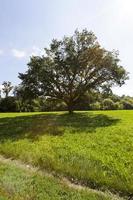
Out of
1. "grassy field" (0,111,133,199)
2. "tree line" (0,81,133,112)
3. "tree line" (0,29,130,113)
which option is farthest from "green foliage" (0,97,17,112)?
"grassy field" (0,111,133,199)

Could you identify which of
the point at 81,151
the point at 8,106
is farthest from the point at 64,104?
the point at 81,151

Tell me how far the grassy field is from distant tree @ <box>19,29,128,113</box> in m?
12.1

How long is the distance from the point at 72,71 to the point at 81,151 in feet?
78.8

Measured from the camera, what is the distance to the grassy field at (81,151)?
1597cm

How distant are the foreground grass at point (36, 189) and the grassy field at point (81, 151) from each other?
160 centimetres

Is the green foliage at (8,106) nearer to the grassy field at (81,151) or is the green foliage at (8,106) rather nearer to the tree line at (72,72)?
the tree line at (72,72)

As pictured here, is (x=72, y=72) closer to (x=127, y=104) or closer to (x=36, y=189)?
(x=36, y=189)

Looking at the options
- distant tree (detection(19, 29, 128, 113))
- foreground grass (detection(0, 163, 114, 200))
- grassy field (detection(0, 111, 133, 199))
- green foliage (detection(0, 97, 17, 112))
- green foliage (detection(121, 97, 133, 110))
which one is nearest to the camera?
foreground grass (detection(0, 163, 114, 200))

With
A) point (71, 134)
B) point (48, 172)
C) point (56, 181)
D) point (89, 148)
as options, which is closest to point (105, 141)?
point (89, 148)

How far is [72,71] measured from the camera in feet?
143

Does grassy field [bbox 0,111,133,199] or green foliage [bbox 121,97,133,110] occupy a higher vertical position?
green foliage [bbox 121,97,133,110]

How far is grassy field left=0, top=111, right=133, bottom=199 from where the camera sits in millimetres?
15969

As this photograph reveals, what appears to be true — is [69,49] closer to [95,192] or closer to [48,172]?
[48,172]

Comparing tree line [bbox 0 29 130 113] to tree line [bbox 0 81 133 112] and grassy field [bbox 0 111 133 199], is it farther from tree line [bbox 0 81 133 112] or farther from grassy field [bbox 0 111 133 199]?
grassy field [bbox 0 111 133 199]
